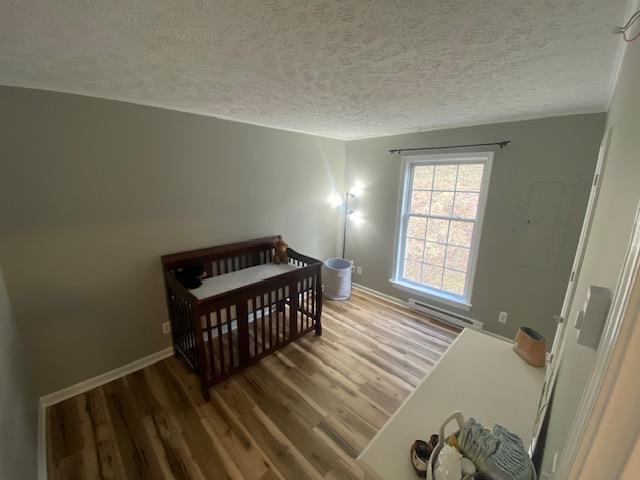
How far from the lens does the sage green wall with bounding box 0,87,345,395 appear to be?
5.50 ft

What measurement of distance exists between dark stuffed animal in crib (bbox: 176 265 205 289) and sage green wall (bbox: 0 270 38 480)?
96 centimetres

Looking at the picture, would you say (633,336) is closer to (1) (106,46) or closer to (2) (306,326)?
(1) (106,46)

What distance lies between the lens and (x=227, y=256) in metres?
2.67

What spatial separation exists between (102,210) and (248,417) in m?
1.85

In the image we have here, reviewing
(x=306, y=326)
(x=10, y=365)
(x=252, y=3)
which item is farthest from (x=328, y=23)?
(x=306, y=326)

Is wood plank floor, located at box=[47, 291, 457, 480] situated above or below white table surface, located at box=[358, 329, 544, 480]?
below

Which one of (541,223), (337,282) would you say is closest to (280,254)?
(337,282)

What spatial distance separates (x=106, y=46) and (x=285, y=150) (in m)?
1.97

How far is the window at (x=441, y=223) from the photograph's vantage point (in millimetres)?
2754

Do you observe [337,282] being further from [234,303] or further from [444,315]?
[234,303]

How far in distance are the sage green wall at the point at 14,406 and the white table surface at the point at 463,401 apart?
1.33 meters

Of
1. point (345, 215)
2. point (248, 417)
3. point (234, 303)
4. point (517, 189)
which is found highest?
point (517, 189)

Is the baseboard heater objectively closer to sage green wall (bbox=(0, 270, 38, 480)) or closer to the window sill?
the window sill

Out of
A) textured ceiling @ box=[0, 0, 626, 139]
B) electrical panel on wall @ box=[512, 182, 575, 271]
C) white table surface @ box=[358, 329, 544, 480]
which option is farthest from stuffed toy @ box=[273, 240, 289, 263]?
electrical panel on wall @ box=[512, 182, 575, 271]
